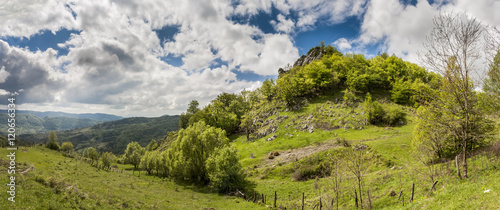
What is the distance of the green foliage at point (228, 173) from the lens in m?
39.2

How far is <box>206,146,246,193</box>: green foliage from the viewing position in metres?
39.2

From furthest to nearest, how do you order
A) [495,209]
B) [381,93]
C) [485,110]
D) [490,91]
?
[381,93] < [490,91] < [485,110] < [495,209]

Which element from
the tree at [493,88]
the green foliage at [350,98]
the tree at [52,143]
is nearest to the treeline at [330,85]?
the green foliage at [350,98]

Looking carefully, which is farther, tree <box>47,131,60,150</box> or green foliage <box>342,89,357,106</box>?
tree <box>47,131,60,150</box>

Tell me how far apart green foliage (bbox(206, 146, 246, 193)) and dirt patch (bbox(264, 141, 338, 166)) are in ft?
32.5

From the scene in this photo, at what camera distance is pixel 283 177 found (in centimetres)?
4031

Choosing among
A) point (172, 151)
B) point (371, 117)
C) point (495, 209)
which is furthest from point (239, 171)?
point (371, 117)

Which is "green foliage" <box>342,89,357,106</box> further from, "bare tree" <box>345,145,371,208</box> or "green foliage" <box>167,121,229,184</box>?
"bare tree" <box>345,145,371,208</box>

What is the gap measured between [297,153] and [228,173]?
57.6 feet

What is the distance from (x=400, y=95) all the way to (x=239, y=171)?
59.9 meters

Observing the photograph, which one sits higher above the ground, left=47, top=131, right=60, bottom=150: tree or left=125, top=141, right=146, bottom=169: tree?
left=47, top=131, right=60, bottom=150: tree

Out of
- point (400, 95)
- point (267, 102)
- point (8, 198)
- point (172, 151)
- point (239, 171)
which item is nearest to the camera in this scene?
point (8, 198)

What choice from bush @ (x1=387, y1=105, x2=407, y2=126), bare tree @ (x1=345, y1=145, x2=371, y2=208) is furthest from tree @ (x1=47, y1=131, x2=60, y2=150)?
bush @ (x1=387, y1=105, x2=407, y2=126)

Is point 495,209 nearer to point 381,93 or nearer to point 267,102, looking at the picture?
point 381,93
